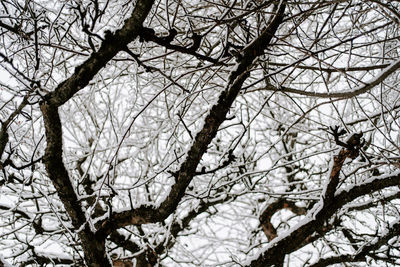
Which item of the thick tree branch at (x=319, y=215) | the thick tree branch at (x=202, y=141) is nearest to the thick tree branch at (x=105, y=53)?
the thick tree branch at (x=202, y=141)

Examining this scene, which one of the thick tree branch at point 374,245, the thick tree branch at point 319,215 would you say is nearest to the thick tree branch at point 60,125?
the thick tree branch at point 319,215

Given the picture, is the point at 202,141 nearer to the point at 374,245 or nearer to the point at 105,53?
the point at 105,53

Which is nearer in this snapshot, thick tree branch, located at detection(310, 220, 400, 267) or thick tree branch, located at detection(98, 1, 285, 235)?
thick tree branch, located at detection(98, 1, 285, 235)

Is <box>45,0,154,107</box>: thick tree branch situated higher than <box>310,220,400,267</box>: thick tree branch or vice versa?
<box>45,0,154,107</box>: thick tree branch

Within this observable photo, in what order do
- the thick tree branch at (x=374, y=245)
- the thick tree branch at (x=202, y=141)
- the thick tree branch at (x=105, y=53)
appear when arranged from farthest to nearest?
the thick tree branch at (x=374, y=245)
the thick tree branch at (x=202, y=141)
the thick tree branch at (x=105, y=53)

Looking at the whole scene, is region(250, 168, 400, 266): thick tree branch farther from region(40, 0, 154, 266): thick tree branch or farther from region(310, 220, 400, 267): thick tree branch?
region(40, 0, 154, 266): thick tree branch

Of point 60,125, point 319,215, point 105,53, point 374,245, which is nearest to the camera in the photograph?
point 105,53

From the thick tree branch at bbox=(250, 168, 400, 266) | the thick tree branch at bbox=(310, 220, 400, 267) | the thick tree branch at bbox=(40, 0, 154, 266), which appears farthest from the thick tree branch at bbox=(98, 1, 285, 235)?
the thick tree branch at bbox=(310, 220, 400, 267)

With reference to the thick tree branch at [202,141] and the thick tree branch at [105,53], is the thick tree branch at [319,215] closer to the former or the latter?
the thick tree branch at [202,141]

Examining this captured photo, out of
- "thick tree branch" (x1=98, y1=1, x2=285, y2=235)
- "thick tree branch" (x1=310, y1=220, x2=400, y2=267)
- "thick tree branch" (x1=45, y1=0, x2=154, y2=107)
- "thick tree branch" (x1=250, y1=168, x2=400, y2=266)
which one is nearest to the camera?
"thick tree branch" (x1=45, y1=0, x2=154, y2=107)

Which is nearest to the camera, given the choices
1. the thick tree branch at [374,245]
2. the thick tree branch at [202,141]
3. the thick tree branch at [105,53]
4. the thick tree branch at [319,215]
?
the thick tree branch at [105,53]

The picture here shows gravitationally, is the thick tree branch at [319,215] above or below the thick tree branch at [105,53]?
below

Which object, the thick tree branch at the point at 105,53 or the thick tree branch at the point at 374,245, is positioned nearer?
the thick tree branch at the point at 105,53

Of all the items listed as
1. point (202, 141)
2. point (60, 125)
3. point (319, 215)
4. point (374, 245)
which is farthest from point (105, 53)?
point (374, 245)
